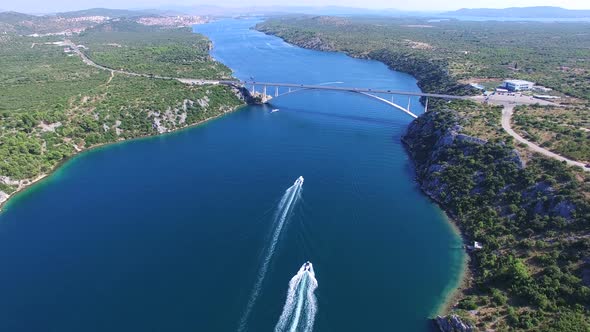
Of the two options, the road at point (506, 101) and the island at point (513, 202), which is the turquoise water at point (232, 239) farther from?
the road at point (506, 101)

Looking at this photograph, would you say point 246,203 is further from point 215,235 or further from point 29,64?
point 29,64

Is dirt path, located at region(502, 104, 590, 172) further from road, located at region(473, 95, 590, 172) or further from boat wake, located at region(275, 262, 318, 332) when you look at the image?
boat wake, located at region(275, 262, 318, 332)

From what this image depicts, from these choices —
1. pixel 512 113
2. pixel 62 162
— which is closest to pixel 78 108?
pixel 62 162

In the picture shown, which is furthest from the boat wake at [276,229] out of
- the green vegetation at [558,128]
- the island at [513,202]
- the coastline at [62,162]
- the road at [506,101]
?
the coastline at [62,162]

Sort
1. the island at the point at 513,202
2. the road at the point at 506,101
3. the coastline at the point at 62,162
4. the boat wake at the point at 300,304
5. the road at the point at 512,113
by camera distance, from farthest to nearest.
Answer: the coastline at the point at 62,162, the road at the point at 506,101, the road at the point at 512,113, the island at the point at 513,202, the boat wake at the point at 300,304

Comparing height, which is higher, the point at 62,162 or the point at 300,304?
the point at 62,162

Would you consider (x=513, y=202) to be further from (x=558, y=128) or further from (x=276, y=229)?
(x=276, y=229)
